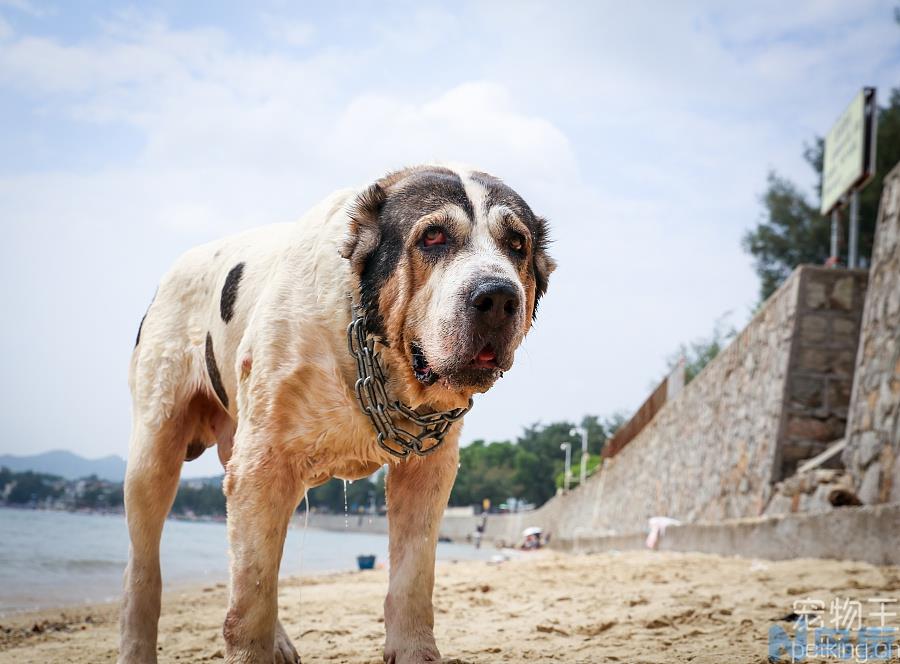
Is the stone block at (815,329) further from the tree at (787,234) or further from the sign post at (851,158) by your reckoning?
the tree at (787,234)

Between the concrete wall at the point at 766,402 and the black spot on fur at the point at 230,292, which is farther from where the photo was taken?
the concrete wall at the point at 766,402

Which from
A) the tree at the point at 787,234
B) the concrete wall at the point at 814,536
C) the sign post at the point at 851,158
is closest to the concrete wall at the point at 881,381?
the concrete wall at the point at 814,536

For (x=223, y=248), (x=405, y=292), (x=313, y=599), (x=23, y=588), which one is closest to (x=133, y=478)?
(x=223, y=248)

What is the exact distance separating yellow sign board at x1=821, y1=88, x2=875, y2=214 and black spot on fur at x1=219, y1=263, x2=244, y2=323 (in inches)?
385

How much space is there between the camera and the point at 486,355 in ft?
8.02

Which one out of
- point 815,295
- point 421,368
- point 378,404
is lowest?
point 378,404

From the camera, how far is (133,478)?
11.6ft

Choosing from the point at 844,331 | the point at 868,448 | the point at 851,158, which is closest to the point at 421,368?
the point at 868,448

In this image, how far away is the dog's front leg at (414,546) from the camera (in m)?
2.81

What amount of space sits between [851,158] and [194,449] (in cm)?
1030

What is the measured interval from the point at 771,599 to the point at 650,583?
6.19 ft

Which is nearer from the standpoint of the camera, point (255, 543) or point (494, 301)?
point (494, 301)

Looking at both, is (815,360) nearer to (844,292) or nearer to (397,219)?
(844,292)

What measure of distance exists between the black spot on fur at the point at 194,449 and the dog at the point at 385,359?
3.10 feet
